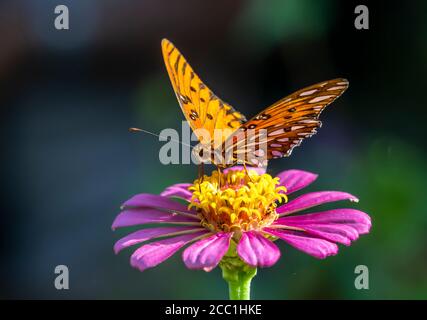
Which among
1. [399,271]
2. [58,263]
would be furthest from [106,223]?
[399,271]

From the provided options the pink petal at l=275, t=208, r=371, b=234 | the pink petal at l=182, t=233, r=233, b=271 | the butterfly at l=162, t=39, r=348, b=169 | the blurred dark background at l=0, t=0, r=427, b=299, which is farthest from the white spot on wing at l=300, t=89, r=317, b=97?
the blurred dark background at l=0, t=0, r=427, b=299

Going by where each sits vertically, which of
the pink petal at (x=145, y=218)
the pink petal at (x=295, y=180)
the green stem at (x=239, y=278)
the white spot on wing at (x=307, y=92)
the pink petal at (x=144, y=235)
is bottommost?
the green stem at (x=239, y=278)

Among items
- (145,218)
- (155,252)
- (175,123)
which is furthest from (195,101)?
(175,123)

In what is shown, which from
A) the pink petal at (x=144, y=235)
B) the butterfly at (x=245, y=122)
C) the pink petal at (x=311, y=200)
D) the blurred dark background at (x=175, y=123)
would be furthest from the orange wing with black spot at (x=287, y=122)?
the blurred dark background at (x=175, y=123)

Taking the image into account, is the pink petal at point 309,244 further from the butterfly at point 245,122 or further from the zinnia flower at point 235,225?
the butterfly at point 245,122

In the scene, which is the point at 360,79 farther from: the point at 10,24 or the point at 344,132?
the point at 10,24

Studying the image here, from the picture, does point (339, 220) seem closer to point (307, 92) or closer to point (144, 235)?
point (307, 92)

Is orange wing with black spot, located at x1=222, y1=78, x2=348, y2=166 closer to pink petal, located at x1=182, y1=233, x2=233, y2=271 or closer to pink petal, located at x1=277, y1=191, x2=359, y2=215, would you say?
pink petal, located at x1=277, y1=191, x2=359, y2=215
